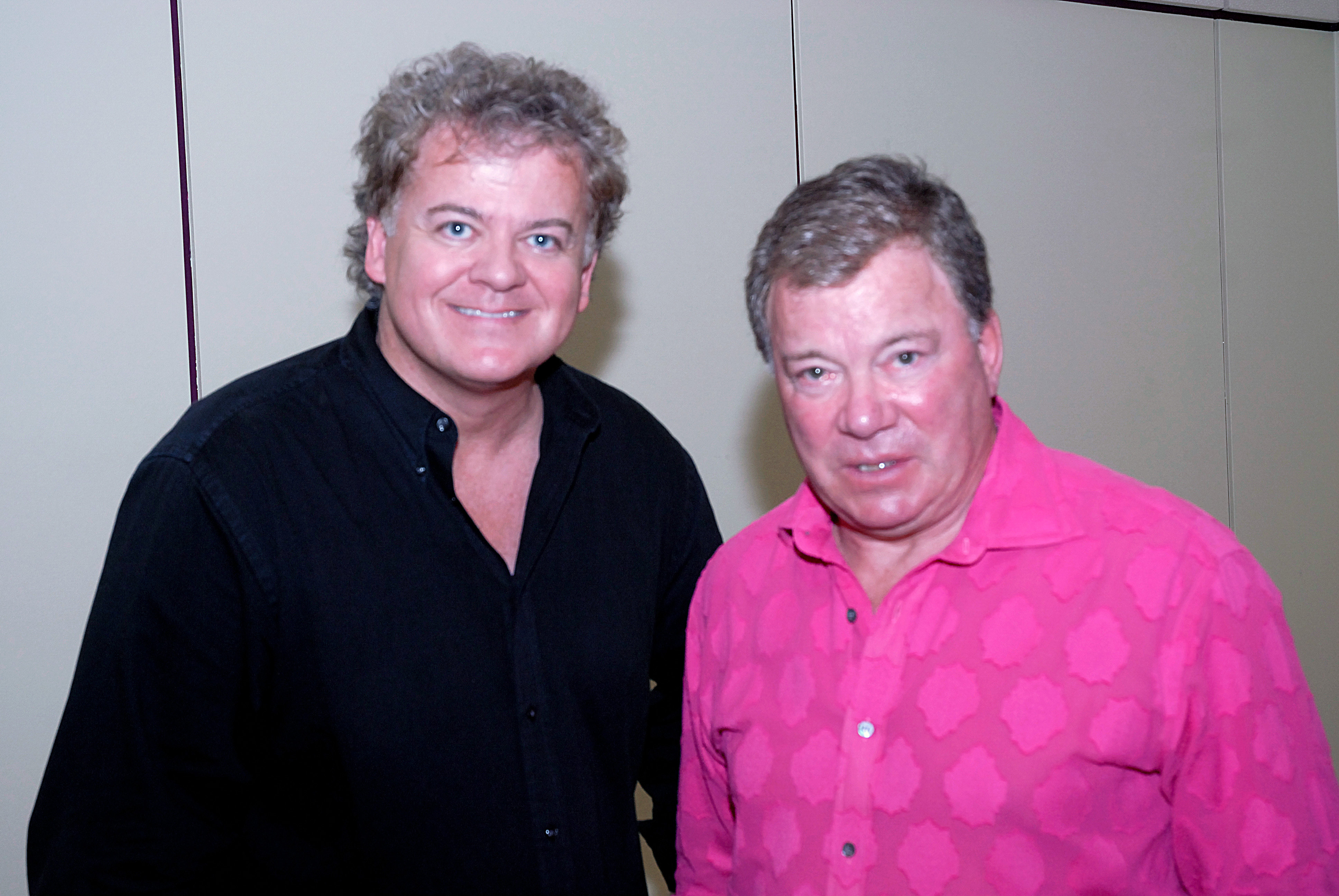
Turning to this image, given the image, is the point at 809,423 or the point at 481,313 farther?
the point at 481,313

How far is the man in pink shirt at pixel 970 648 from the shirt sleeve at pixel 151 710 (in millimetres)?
622

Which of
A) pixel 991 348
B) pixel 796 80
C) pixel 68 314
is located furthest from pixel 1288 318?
pixel 68 314

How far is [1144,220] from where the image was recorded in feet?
8.48

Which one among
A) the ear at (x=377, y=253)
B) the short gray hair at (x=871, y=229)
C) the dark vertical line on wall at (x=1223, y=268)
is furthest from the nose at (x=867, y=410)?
the dark vertical line on wall at (x=1223, y=268)

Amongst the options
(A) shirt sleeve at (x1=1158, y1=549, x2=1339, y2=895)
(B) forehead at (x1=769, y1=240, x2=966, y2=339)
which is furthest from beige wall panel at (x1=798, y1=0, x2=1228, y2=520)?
(A) shirt sleeve at (x1=1158, y1=549, x2=1339, y2=895)

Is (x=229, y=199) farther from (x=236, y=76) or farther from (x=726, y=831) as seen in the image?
(x=726, y=831)

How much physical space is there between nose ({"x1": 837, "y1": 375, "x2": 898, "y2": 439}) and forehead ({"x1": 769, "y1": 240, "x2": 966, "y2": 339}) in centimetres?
6

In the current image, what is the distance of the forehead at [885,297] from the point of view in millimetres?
1218

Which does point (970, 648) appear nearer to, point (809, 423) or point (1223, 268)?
point (809, 423)

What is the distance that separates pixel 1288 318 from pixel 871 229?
1.99m

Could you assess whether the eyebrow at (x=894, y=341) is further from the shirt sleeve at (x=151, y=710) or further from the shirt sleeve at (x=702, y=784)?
the shirt sleeve at (x=151, y=710)

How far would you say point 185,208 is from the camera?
181 centimetres

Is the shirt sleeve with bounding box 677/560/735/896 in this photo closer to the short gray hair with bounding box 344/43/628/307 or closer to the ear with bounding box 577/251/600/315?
the ear with bounding box 577/251/600/315

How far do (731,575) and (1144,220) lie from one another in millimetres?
1615
